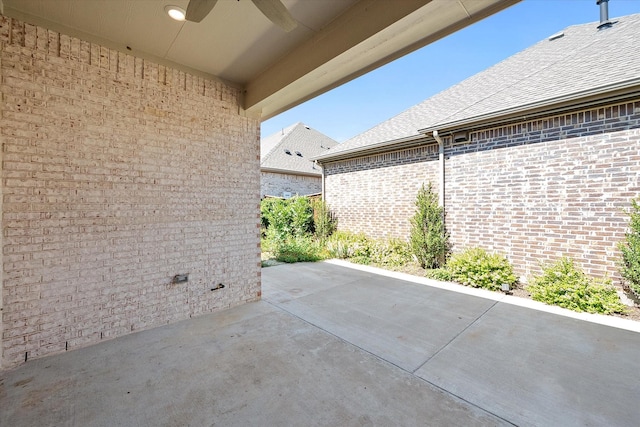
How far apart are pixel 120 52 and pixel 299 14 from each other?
2273 mm

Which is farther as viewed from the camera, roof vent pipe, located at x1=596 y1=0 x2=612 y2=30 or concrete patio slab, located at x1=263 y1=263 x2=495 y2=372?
roof vent pipe, located at x1=596 y1=0 x2=612 y2=30

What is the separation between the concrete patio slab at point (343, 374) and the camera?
6.54 feet

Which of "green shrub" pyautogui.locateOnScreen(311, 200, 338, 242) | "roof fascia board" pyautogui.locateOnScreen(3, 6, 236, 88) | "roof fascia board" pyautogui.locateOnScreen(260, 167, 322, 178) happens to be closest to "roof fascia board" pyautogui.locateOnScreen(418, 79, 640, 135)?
"green shrub" pyautogui.locateOnScreen(311, 200, 338, 242)

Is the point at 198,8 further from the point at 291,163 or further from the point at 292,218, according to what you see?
A: the point at 291,163

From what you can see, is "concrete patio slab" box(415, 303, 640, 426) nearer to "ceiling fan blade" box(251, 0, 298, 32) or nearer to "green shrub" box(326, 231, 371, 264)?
"ceiling fan blade" box(251, 0, 298, 32)

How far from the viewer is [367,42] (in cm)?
255

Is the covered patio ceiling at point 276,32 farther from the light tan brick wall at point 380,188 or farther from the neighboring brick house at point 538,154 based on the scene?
the light tan brick wall at point 380,188

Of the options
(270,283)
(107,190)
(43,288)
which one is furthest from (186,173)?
(270,283)

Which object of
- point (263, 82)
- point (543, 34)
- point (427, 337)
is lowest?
point (427, 337)

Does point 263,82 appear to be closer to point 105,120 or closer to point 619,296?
point 105,120

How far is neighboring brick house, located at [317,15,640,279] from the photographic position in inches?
170

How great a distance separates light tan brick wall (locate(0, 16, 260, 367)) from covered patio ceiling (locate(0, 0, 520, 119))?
23 cm

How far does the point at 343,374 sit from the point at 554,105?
18.4ft

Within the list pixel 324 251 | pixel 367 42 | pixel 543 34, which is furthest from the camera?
pixel 324 251
